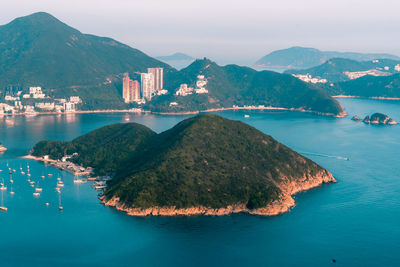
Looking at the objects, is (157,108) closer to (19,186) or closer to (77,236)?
(19,186)

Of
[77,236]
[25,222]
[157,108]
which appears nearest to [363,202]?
[77,236]

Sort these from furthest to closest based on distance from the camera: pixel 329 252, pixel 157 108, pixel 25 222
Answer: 1. pixel 157 108
2. pixel 25 222
3. pixel 329 252

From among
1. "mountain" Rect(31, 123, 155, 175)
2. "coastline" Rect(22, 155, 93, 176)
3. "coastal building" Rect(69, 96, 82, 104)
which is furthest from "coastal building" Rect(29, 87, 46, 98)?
"coastline" Rect(22, 155, 93, 176)

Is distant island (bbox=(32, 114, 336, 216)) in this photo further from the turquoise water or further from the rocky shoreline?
the turquoise water

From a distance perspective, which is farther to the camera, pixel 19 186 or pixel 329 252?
pixel 19 186

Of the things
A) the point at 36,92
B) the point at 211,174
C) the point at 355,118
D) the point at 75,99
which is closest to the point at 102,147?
the point at 211,174

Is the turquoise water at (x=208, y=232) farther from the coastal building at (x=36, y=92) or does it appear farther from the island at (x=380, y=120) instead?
the coastal building at (x=36, y=92)

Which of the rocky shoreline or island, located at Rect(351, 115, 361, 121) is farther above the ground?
island, located at Rect(351, 115, 361, 121)
